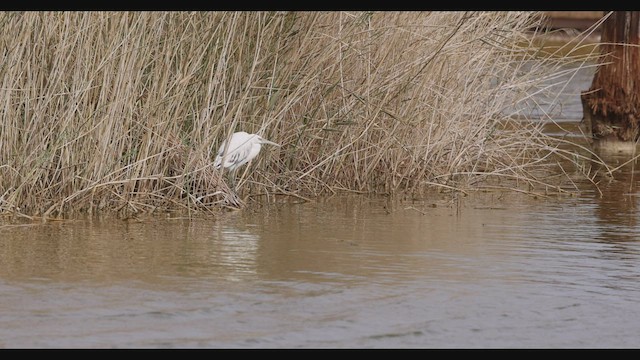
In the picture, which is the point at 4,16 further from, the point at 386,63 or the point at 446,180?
the point at 446,180

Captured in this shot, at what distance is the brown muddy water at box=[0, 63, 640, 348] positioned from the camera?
4379mm

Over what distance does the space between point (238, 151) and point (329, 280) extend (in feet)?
5.70

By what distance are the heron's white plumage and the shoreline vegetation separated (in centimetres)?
10

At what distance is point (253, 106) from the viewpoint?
24.3 ft

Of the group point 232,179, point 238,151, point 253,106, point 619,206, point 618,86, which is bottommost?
point 619,206

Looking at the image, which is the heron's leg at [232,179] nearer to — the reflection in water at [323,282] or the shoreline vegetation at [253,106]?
the shoreline vegetation at [253,106]

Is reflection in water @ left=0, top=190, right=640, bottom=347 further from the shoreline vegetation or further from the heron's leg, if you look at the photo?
the shoreline vegetation

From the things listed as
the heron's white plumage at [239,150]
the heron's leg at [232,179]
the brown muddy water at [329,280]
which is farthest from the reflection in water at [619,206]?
the heron's leg at [232,179]

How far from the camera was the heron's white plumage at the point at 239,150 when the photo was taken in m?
6.80

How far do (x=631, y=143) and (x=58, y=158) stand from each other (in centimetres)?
555

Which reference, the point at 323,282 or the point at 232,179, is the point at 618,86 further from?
the point at 323,282

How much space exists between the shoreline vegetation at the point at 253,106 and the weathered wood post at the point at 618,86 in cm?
168

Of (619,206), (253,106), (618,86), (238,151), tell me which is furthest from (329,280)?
(618,86)

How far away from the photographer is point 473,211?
23.9ft
